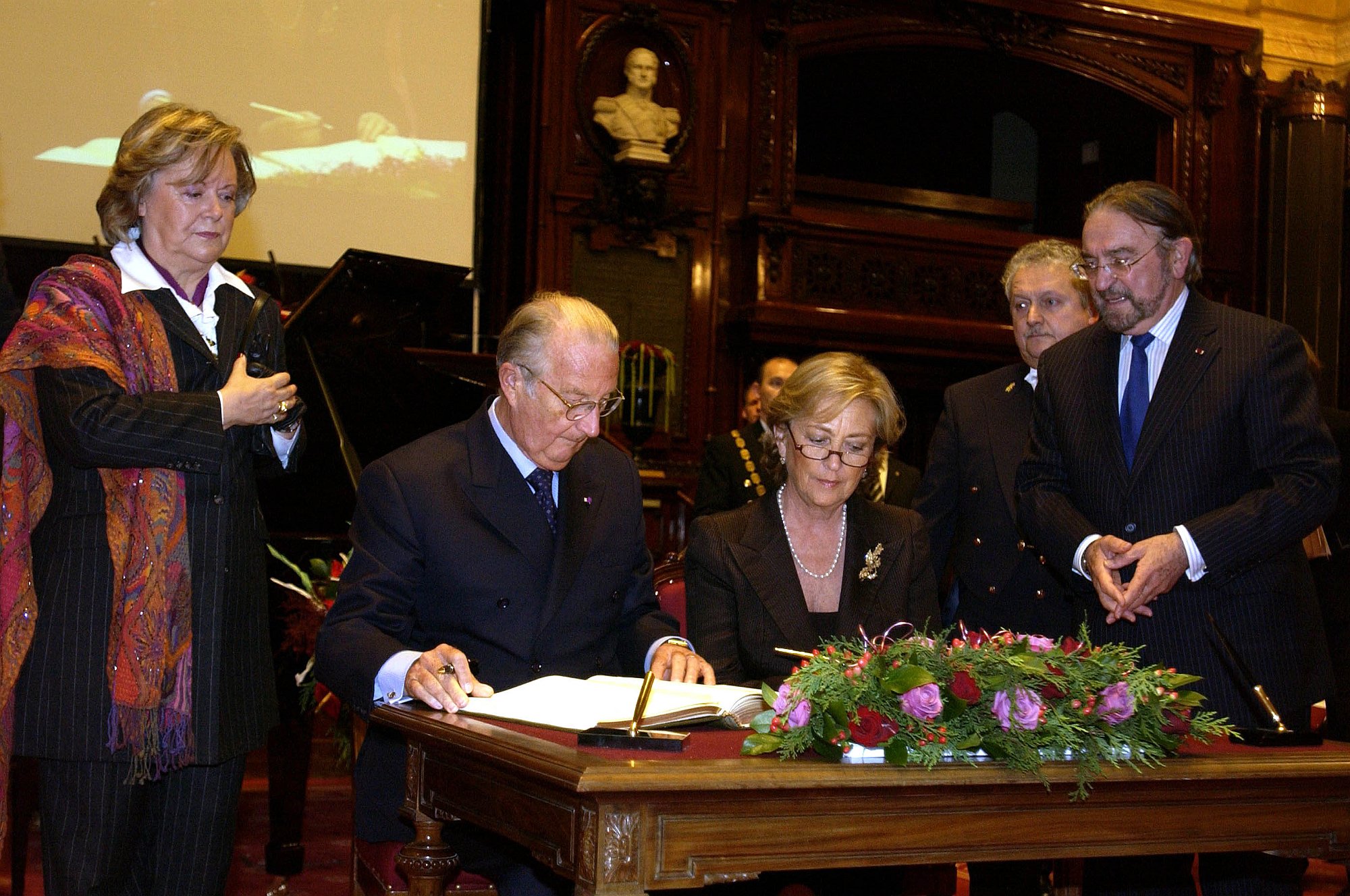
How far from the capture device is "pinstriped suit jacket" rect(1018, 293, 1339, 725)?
2588 mm

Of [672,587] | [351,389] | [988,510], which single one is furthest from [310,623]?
[988,510]

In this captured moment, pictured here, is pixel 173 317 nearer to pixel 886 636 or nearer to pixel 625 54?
pixel 886 636

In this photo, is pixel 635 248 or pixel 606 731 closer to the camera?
pixel 606 731

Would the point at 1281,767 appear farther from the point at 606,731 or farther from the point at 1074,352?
the point at 1074,352

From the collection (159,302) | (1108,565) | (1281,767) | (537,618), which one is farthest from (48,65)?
(1281,767)

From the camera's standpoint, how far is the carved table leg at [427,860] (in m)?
1.95

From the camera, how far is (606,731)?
5.71 feet

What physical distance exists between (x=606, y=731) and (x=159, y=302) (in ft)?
4.09

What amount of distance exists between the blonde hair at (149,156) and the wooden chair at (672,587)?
130 centimetres

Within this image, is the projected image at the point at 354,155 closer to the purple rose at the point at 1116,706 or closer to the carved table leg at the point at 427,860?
the carved table leg at the point at 427,860

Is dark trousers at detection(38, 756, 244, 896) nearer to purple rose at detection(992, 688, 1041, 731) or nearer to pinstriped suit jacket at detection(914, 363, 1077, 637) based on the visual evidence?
purple rose at detection(992, 688, 1041, 731)

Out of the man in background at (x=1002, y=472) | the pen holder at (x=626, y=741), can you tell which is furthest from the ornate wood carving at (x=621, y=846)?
the man in background at (x=1002, y=472)

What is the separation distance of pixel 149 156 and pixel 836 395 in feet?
4.68

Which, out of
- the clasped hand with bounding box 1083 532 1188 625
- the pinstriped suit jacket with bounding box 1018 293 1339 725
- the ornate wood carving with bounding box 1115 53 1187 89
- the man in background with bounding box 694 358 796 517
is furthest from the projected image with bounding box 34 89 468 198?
the clasped hand with bounding box 1083 532 1188 625
